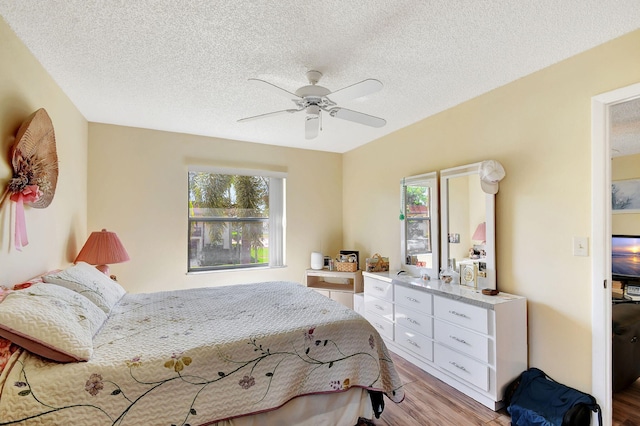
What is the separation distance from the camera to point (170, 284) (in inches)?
145

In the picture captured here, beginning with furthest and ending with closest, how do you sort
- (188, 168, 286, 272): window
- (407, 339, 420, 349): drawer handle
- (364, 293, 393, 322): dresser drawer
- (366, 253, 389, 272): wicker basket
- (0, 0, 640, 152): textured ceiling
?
(188, 168, 286, 272): window → (366, 253, 389, 272): wicker basket → (364, 293, 393, 322): dresser drawer → (407, 339, 420, 349): drawer handle → (0, 0, 640, 152): textured ceiling

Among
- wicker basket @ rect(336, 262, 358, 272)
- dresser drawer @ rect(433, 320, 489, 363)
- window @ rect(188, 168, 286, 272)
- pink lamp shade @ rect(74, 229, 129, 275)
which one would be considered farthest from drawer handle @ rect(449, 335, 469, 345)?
pink lamp shade @ rect(74, 229, 129, 275)

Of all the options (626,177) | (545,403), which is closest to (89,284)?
(545,403)

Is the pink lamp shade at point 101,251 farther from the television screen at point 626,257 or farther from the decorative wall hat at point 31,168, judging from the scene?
the television screen at point 626,257

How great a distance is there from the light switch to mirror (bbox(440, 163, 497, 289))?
0.54 meters

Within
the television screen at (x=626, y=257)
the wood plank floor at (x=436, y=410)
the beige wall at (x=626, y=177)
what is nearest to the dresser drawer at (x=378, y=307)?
the wood plank floor at (x=436, y=410)

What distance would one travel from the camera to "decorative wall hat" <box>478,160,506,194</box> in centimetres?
239

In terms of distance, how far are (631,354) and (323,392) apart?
248 cm

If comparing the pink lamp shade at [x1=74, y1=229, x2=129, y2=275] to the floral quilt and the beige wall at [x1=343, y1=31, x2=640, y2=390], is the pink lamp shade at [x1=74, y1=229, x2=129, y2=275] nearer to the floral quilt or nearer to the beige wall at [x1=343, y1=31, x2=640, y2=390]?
the floral quilt

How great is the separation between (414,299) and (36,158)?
3078 mm

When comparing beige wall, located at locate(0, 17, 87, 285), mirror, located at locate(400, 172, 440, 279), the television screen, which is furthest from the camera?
the television screen

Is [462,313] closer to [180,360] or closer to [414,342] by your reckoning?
[414,342]

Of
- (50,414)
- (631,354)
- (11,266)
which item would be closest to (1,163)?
(11,266)

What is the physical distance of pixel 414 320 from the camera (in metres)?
2.84
